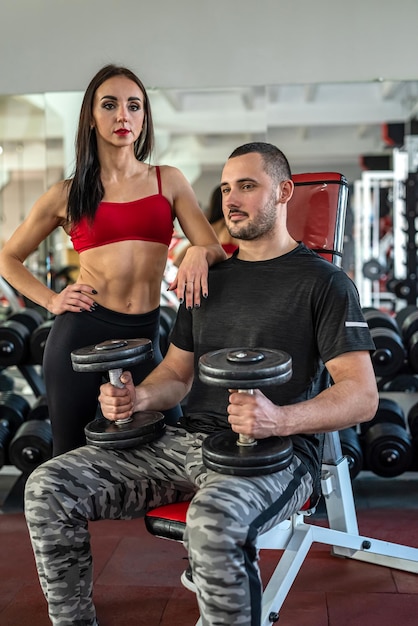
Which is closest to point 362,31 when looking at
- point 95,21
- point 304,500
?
point 95,21

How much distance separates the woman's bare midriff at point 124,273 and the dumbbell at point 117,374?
384mm

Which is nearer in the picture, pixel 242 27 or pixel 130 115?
pixel 130 115

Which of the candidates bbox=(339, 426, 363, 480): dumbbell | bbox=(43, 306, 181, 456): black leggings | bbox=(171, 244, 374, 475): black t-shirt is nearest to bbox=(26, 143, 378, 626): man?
bbox=(171, 244, 374, 475): black t-shirt

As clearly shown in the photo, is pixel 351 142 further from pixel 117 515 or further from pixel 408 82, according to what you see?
pixel 117 515

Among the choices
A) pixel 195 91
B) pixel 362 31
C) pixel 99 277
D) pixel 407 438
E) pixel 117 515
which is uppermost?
pixel 362 31

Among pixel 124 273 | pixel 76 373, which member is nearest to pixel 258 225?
pixel 124 273

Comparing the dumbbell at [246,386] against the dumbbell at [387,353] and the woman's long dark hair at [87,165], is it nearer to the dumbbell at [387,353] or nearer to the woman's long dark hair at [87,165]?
the woman's long dark hair at [87,165]

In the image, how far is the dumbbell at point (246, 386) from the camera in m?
1.37

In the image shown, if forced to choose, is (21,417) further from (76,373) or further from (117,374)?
(117,374)

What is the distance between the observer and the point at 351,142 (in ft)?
20.2

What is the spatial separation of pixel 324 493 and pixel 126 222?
93 centimetres

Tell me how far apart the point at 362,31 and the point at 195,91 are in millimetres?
857

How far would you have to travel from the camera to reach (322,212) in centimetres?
204

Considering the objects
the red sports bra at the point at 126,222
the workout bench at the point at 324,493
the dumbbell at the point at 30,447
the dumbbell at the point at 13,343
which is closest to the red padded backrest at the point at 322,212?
the workout bench at the point at 324,493
